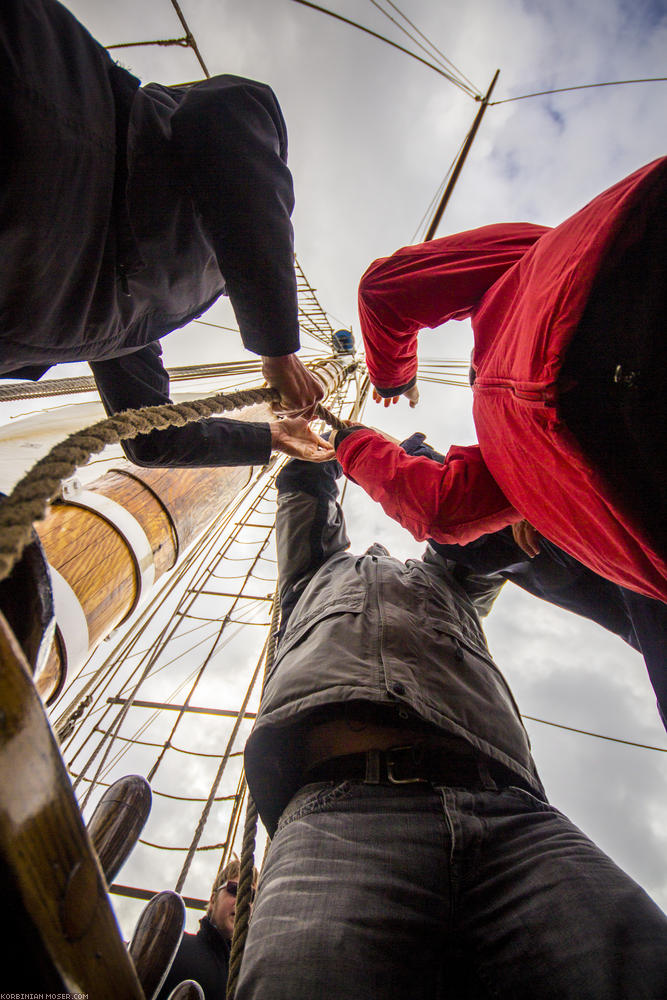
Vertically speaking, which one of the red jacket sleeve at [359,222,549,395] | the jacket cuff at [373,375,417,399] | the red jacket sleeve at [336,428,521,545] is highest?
the red jacket sleeve at [359,222,549,395]

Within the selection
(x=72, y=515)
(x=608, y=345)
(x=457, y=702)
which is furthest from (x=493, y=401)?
(x=72, y=515)

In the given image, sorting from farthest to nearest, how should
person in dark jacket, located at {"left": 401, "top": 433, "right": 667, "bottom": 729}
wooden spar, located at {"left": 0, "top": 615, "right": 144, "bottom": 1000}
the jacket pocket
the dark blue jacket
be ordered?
the jacket pocket < person in dark jacket, located at {"left": 401, "top": 433, "right": 667, "bottom": 729} < the dark blue jacket < wooden spar, located at {"left": 0, "top": 615, "right": 144, "bottom": 1000}

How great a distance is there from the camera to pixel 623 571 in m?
0.80

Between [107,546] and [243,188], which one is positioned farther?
[107,546]

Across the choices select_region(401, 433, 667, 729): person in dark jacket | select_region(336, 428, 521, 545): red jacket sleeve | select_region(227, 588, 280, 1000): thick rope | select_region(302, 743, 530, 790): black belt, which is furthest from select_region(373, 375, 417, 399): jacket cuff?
select_region(227, 588, 280, 1000): thick rope

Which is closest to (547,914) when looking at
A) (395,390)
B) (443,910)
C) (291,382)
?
(443,910)

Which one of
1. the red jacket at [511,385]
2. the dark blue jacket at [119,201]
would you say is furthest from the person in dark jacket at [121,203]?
the red jacket at [511,385]

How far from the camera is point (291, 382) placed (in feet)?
3.59

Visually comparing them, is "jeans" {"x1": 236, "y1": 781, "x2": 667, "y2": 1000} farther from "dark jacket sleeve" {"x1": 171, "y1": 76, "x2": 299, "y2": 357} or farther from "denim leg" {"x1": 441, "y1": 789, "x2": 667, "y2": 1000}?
"dark jacket sleeve" {"x1": 171, "y1": 76, "x2": 299, "y2": 357}

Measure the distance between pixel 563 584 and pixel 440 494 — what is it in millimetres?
617

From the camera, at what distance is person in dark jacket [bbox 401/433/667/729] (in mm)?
1055

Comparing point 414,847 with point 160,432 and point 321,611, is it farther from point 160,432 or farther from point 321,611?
point 160,432

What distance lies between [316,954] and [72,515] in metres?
1.13

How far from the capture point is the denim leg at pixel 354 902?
2.17 feet
